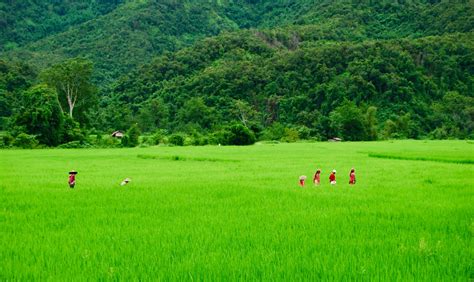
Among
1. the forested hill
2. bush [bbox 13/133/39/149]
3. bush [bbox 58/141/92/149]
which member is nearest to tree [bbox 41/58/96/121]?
bush [bbox 58/141/92/149]

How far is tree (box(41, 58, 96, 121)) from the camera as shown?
63.6 meters

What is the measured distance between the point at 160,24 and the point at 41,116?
113742 millimetres

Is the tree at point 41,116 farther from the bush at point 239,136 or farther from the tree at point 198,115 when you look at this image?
the tree at point 198,115

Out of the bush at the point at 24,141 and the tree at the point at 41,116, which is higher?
the tree at the point at 41,116

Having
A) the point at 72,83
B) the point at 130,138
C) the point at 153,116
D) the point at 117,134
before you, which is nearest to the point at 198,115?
the point at 153,116

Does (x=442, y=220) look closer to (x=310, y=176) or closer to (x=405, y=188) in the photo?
(x=405, y=188)

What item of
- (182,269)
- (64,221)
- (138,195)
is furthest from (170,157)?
(182,269)

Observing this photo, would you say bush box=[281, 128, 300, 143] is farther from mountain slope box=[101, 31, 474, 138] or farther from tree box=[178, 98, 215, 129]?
tree box=[178, 98, 215, 129]

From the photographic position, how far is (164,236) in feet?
19.5

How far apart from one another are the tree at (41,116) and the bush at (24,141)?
1.29 metres

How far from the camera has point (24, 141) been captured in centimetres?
4506

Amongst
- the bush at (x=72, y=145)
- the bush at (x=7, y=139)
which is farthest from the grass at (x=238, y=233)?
the bush at (x=72, y=145)

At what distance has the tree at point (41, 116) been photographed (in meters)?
48.0

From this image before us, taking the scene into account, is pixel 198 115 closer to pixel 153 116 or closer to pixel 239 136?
pixel 153 116
